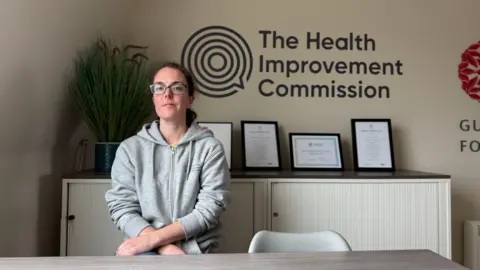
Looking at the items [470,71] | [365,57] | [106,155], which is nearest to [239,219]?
[106,155]

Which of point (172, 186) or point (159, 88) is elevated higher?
point (159, 88)

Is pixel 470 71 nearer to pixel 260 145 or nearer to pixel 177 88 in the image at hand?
pixel 260 145

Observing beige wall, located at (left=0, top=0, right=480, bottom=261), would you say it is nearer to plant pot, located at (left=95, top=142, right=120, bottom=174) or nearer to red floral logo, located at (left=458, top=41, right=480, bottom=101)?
red floral logo, located at (left=458, top=41, right=480, bottom=101)

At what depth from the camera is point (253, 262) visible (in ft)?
4.32

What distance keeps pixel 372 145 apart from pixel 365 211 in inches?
22.0

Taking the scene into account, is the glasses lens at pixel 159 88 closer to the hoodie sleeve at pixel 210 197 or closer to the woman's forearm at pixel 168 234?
the hoodie sleeve at pixel 210 197

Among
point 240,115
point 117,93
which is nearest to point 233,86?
point 240,115

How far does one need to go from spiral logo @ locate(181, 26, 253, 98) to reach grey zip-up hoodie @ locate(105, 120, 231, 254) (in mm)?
959

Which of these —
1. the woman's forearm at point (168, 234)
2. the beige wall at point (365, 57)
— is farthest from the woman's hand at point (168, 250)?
the beige wall at point (365, 57)

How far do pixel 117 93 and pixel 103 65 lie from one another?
17cm

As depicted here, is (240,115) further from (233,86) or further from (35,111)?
(35,111)

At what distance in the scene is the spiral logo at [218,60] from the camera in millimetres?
2963

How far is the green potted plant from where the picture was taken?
2.44m

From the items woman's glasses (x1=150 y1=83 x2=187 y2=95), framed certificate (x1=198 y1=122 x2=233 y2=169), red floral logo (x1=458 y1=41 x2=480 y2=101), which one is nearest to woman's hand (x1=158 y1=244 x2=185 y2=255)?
woman's glasses (x1=150 y1=83 x2=187 y2=95)
